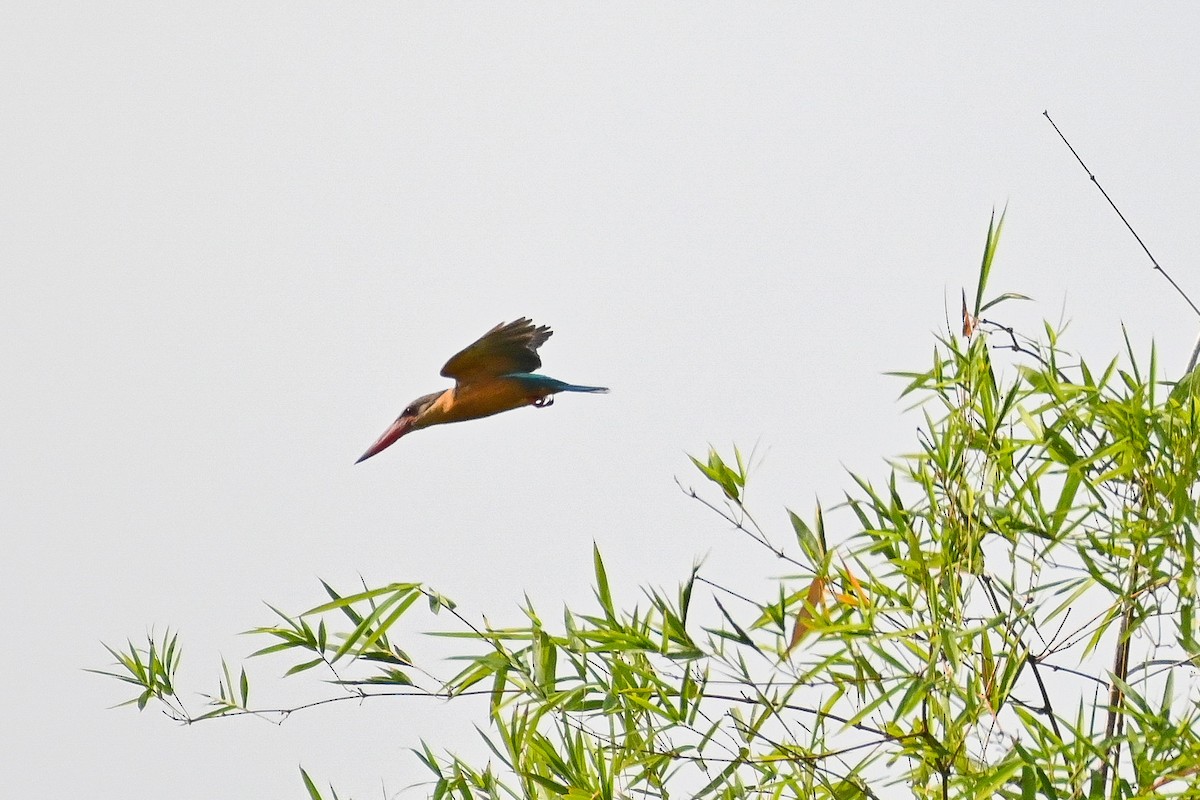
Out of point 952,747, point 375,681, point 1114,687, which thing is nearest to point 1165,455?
point 1114,687

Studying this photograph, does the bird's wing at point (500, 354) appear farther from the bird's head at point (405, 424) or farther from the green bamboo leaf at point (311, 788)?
the green bamboo leaf at point (311, 788)

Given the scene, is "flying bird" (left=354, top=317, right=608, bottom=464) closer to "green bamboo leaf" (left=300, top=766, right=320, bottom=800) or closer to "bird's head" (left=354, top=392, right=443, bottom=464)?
"bird's head" (left=354, top=392, right=443, bottom=464)

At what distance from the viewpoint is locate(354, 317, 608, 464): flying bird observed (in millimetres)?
5680

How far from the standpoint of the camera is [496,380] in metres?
5.88

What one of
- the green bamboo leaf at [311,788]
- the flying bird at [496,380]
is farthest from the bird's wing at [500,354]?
the green bamboo leaf at [311,788]

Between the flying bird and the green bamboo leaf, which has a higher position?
the flying bird

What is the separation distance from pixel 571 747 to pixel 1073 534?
4.91 ft

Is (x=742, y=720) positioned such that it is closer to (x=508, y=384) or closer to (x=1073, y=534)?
(x=1073, y=534)

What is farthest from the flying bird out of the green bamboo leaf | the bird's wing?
the green bamboo leaf

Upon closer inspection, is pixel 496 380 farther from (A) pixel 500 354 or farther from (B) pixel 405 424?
(B) pixel 405 424

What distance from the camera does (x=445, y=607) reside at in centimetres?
378

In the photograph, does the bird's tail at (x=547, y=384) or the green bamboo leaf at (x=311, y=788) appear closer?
the green bamboo leaf at (x=311, y=788)

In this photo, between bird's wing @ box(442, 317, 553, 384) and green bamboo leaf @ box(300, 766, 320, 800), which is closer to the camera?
green bamboo leaf @ box(300, 766, 320, 800)

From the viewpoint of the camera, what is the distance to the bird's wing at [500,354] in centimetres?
564
